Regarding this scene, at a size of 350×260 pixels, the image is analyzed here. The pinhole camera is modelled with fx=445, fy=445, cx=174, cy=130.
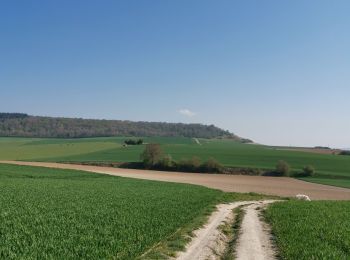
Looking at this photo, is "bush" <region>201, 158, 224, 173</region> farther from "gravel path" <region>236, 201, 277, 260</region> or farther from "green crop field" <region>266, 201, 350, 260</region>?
"gravel path" <region>236, 201, 277, 260</region>

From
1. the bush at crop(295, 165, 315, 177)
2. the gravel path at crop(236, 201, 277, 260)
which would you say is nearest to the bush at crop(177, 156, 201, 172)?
the bush at crop(295, 165, 315, 177)

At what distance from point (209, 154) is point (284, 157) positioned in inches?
748

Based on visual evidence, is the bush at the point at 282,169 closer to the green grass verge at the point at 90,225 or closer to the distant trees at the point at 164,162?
the distant trees at the point at 164,162

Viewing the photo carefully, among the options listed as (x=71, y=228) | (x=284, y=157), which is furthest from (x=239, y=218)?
(x=284, y=157)

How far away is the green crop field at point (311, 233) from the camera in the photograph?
1734cm

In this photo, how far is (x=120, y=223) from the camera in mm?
22250

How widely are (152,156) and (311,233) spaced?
74944 millimetres

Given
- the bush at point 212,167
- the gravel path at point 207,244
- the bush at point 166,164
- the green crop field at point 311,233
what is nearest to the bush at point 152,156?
the bush at point 166,164

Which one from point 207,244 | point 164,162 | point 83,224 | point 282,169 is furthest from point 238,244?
point 164,162

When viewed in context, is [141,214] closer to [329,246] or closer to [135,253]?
[135,253]

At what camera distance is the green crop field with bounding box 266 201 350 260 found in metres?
17.3

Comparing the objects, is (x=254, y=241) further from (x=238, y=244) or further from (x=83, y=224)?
(x=83, y=224)

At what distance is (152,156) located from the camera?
9562cm

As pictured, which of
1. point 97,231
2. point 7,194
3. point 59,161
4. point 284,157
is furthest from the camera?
point 284,157
